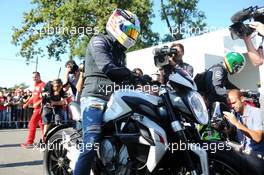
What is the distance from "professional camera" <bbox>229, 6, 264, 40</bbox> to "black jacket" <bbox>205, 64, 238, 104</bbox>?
74.5 inches

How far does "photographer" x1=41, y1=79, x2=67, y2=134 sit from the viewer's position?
9.27 metres

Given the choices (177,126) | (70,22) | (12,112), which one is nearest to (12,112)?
(12,112)

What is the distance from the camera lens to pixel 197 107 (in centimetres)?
373

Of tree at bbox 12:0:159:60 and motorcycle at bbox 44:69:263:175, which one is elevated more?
tree at bbox 12:0:159:60

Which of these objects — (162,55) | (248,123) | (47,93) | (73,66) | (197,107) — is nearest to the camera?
(162,55)

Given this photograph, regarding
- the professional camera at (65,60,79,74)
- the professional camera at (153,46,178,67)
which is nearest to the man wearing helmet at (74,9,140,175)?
the professional camera at (153,46,178,67)

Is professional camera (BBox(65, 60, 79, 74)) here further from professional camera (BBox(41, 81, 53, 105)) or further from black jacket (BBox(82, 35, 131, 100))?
black jacket (BBox(82, 35, 131, 100))

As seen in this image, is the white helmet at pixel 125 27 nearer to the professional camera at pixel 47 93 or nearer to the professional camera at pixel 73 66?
the professional camera at pixel 73 66

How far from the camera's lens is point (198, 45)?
1547 cm

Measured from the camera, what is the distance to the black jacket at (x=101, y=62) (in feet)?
13.7

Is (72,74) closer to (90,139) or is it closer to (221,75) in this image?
(221,75)

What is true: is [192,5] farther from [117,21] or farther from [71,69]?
[117,21]

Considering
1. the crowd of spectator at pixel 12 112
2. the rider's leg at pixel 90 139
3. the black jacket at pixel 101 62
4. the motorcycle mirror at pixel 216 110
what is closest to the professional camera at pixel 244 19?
the black jacket at pixel 101 62

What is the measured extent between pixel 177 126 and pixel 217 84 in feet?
8.37
